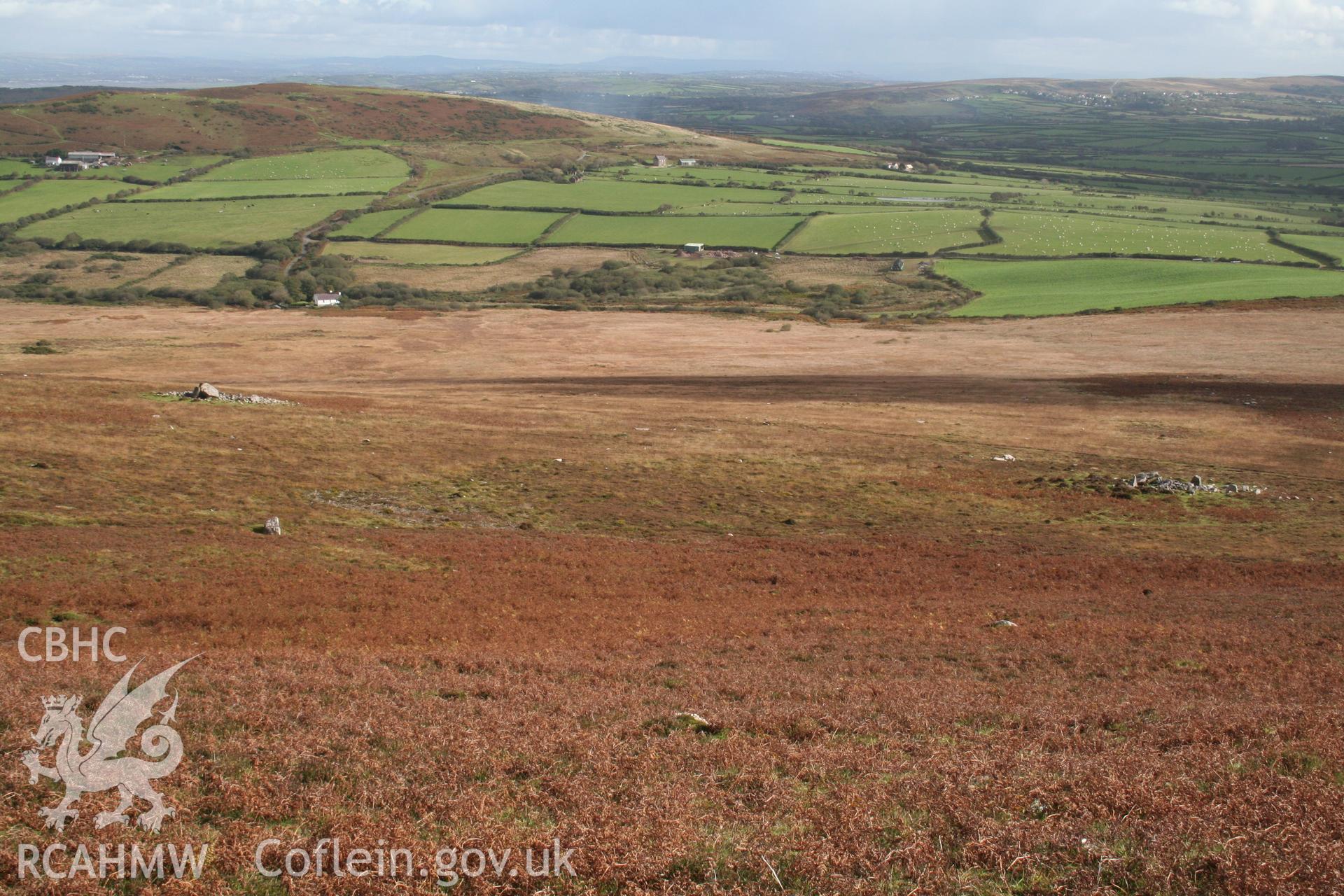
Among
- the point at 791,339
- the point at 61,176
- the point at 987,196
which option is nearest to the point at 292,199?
the point at 61,176

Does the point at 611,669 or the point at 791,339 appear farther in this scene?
the point at 791,339

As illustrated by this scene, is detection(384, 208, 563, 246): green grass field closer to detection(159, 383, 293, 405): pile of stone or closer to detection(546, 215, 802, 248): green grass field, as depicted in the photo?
detection(546, 215, 802, 248): green grass field

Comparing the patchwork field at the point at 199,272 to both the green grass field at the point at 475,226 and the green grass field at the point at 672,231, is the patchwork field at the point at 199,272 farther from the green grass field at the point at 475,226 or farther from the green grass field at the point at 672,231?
the green grass field at the point at 672,231

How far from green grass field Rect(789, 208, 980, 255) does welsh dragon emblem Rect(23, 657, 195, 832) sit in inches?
4498

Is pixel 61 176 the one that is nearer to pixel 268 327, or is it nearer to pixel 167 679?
pixel 268 327

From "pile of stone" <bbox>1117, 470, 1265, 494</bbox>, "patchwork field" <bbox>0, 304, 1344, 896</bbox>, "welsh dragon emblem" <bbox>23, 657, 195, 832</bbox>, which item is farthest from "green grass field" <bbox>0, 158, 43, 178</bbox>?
"welsh dragon emblem" <bbox>23, 657, 195, 832</bbox>

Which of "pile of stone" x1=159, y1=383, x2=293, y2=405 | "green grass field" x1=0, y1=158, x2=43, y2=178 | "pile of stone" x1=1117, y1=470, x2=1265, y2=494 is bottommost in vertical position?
"pile of stone" x1=1117, y1=470, x2=1265, y2=494

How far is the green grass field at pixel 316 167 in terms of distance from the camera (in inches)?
6093

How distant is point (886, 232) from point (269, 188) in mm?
93294

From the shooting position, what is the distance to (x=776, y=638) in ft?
65.8

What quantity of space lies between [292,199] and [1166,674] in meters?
144

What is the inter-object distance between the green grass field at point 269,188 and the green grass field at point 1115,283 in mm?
90441

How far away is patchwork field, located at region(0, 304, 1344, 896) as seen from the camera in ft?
32.3

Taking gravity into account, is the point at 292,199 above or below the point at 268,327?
above
